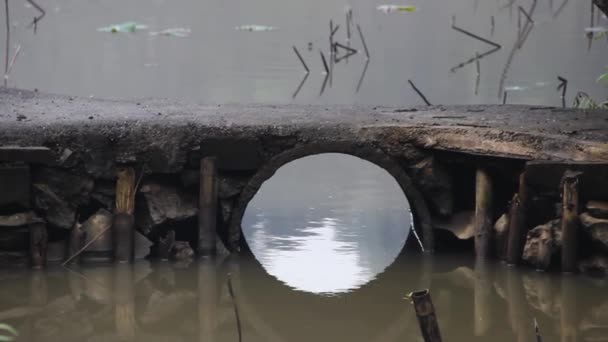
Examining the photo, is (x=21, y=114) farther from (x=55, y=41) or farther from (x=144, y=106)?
(x=55, y=41)

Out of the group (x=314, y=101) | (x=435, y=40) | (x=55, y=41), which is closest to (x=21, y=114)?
(x=314, y=101)

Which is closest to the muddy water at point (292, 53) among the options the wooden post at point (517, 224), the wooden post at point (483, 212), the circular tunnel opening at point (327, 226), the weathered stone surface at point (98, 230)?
the circular tunnel opening at point (327, 226)

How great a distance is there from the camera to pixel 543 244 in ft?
26.0

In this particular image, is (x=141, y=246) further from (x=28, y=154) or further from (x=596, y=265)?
(x=596, y=265)

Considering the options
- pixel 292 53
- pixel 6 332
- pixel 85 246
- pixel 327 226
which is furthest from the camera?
pixel 292 53

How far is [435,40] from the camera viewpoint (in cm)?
2636

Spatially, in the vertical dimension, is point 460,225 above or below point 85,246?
above

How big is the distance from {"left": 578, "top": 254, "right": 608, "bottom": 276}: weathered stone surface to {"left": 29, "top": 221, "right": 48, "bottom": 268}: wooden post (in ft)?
13.9

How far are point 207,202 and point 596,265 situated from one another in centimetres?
317

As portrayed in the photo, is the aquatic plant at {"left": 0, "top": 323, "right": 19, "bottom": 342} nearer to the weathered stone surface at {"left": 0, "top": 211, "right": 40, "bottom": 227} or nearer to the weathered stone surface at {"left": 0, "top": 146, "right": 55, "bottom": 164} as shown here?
the weathered stone surface at {"left": 0, "top": 211, "right": 40, "bottom": 227}

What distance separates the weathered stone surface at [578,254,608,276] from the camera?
7.73 metres

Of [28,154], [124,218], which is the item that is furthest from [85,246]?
[28,154]

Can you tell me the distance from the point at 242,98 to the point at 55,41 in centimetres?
907

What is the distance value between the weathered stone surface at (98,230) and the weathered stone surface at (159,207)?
295 mm
